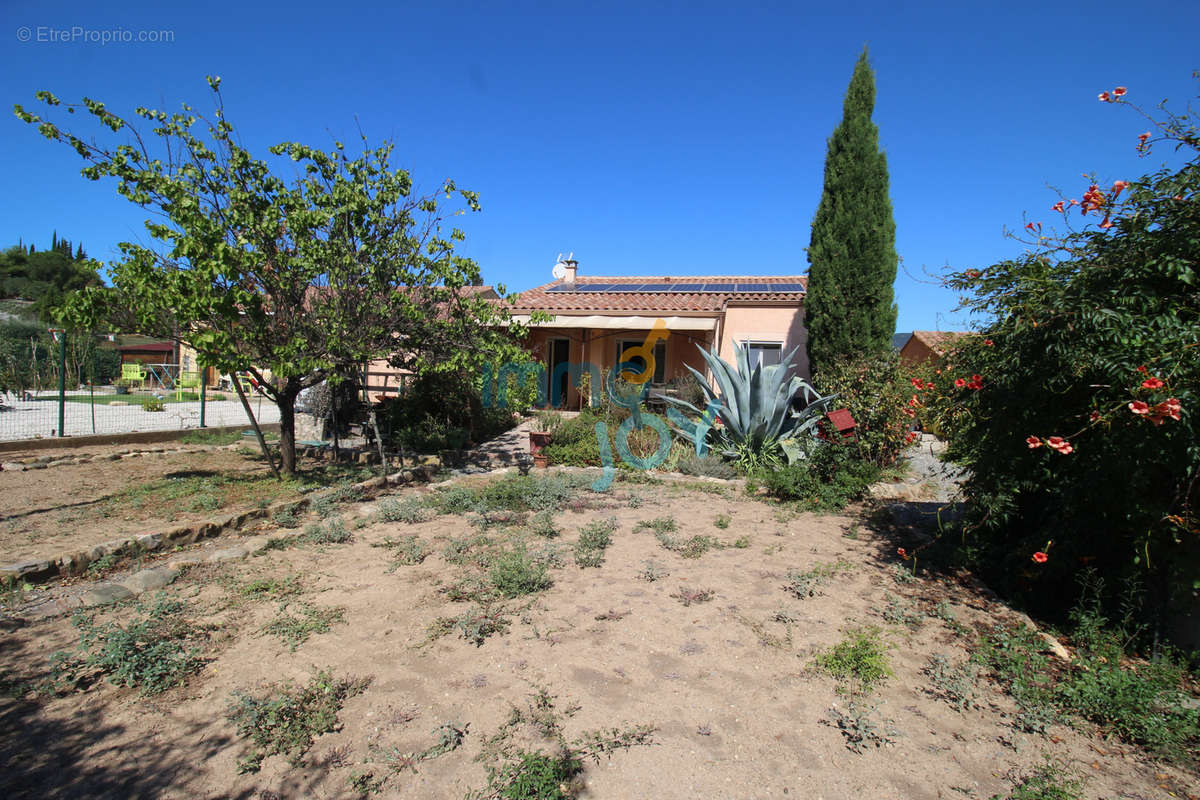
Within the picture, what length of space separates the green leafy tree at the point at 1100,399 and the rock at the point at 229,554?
20.5 ft

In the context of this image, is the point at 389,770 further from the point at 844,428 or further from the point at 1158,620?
the point at 844,428

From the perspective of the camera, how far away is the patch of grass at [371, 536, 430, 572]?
5.31 metres

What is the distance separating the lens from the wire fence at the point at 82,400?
1170cm

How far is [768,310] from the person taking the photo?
50.1 feet

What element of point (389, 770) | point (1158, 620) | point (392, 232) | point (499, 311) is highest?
point (392, 232)

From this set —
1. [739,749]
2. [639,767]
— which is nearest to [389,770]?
[639,767]

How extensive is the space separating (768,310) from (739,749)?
1354 cm

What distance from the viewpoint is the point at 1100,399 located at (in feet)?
11.3

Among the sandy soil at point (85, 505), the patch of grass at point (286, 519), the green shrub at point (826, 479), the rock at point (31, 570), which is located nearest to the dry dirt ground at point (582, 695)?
the rock at point (31, 570)

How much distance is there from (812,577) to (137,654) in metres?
4.84

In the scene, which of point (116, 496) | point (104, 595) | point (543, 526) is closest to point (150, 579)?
point (104, 595)

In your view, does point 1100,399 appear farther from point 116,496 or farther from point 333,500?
point 116,496

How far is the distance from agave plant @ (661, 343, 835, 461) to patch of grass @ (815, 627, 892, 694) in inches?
215

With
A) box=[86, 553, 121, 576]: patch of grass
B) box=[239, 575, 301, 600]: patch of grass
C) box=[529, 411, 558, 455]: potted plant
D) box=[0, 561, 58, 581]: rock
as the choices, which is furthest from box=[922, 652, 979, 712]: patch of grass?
box=[529, 411, 558, 455]: potted plant
